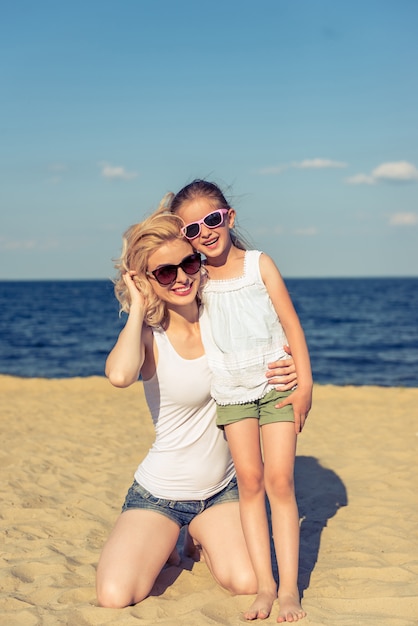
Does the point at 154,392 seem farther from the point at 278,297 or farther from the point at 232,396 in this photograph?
the point at 278,297

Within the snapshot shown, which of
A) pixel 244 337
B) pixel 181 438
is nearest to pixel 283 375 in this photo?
pixel 244 337

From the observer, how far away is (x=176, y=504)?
375cm

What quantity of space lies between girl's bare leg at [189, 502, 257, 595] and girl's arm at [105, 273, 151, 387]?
980 mm

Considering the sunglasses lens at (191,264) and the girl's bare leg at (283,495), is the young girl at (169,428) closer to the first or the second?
the sunglasses lens at (191,264)

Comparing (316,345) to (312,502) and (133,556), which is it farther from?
(133,556)

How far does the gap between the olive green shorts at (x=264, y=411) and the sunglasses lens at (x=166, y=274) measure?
768mm

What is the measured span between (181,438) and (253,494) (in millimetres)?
547

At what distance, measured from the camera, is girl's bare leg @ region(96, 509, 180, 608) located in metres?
3.39

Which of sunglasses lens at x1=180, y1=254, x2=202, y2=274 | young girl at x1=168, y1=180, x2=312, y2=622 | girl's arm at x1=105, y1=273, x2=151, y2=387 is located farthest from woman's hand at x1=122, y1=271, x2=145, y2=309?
young girl at x1=168, y1=180, x2=312, y2=622

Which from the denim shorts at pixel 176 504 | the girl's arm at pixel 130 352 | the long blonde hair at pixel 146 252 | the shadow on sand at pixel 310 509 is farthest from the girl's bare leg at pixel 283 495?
the long blonde hair at pixel 146 252

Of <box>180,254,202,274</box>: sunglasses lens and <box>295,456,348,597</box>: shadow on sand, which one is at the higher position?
<box>180,254,202,274</box>: sunglasses lens

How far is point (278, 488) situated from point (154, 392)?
0.91 m

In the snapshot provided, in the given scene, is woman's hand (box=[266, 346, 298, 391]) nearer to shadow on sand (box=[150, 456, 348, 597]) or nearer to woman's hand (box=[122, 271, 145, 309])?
woman's hand (box=[122, 271, 145, 309])

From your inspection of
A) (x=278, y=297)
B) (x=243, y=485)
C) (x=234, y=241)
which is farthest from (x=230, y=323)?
(x=243, y=485)
